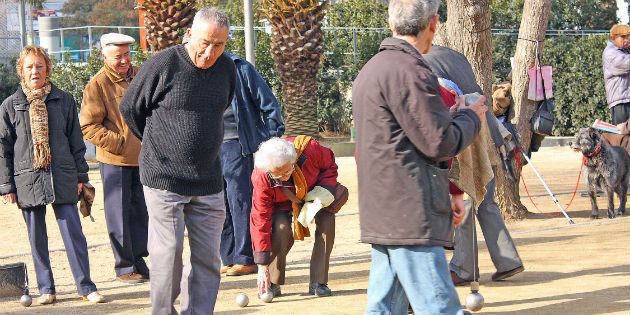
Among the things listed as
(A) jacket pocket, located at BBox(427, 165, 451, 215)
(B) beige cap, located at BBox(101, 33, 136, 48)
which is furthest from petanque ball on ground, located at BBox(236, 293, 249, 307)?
(A) jacket pocket, located at BBox(427, 165, 451, 215)

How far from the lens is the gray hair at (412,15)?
3.90 m

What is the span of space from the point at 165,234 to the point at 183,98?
2.49ft

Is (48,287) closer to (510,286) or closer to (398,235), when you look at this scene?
(510,286)

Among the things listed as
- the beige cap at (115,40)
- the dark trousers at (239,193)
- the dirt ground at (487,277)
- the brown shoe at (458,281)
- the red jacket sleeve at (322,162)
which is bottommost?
the dirt ground at (487,277)

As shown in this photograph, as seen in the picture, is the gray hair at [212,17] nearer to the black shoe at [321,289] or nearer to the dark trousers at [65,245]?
the black shoe at [321,289]

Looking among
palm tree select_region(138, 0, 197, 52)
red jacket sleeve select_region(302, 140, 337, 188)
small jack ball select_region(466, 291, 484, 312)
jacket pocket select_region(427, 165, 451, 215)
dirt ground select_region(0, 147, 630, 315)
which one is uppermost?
palm tree select_region(138, 0, 197, 52)

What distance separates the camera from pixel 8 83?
24.7 m

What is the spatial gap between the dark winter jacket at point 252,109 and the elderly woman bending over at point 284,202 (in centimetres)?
99

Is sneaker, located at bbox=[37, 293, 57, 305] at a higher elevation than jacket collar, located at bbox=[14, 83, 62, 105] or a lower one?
lower

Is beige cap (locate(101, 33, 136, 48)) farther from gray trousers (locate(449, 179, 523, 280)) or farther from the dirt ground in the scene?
gray trousers (locate(449, 179, 523, 280))

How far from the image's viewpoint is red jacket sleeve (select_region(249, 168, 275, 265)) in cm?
638

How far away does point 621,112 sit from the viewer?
11.9m

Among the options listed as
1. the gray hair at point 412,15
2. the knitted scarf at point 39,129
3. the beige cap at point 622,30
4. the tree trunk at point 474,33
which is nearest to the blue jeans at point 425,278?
the gray hair at point 412,15

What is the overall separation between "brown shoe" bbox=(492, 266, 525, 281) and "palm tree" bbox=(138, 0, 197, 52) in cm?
1233
